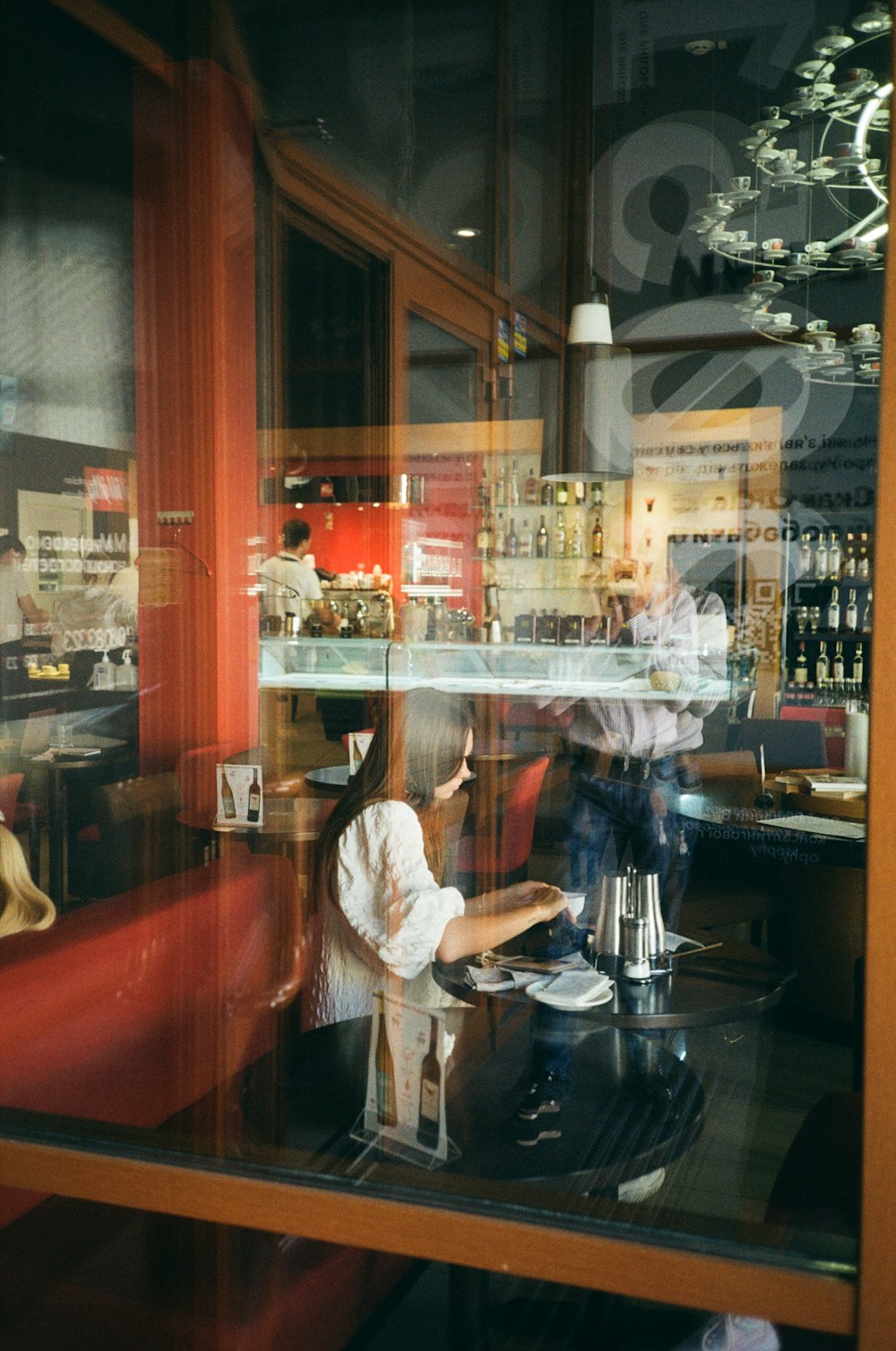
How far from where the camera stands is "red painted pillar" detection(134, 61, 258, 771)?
4602 millimetres

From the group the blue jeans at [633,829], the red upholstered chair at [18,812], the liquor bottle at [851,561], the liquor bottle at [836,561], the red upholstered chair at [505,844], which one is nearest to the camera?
the liquor bottle at [851,561]

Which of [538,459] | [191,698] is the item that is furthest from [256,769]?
[538,459]

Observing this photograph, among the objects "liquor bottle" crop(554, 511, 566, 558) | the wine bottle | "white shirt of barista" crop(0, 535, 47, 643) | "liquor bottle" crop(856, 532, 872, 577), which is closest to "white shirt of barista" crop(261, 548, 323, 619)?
"white shirt of barista" crop(0, 535, 47, 643)

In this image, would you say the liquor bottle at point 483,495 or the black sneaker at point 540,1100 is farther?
the liquor bottle at point 483,495

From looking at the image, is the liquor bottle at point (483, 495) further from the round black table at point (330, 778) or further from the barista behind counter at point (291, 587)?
the round black table at point (330, 778)

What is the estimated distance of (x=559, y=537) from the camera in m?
8.04

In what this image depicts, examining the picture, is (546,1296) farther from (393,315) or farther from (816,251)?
(393,315)

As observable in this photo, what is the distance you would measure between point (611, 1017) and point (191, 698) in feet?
10.2

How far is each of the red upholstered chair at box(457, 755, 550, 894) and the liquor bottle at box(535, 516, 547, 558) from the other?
333 cm

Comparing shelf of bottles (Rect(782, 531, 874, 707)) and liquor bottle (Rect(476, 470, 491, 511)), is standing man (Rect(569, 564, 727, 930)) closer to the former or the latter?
shelf of bottles (Rect(782, 531, 874, 707))

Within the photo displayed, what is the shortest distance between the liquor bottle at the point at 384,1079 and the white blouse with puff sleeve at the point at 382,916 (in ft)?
1.74

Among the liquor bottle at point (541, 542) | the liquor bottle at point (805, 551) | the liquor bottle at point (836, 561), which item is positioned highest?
the liquor bottle at point (541, 542)

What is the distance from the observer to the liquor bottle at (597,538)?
26.5ft

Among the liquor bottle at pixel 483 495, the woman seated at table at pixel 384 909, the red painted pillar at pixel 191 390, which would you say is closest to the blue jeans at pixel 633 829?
the red painted pillar at pixel 191 390
